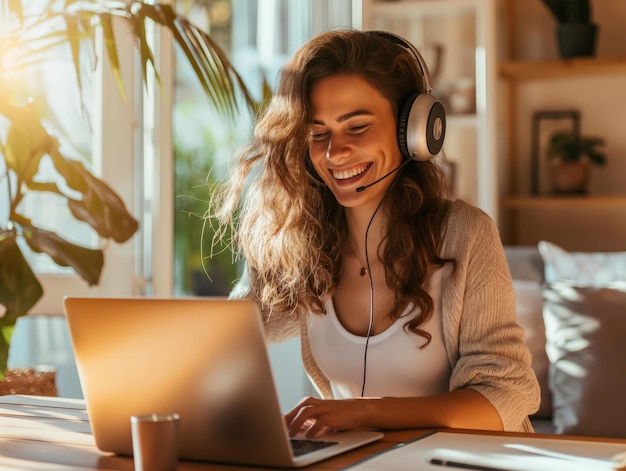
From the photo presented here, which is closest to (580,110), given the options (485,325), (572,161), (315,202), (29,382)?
(572,161)

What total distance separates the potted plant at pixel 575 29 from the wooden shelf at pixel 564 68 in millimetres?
35

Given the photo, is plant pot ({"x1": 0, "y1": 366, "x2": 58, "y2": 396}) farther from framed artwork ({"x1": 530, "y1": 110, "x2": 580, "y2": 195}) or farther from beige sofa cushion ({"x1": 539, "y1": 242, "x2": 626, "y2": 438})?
framed artwork ({"x1": 530, "y1": 110, "x2": 580, "y2": 195})

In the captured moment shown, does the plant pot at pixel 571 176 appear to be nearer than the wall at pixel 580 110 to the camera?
Yes

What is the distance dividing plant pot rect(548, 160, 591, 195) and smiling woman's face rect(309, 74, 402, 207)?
1.82 meters

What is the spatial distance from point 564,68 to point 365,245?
1.93 meters

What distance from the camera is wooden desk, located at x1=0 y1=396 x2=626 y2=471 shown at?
1.06m

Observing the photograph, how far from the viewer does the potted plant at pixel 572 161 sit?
3.31 metres

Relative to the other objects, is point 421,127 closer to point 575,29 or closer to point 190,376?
point 190,376

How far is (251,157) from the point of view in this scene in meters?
1.76

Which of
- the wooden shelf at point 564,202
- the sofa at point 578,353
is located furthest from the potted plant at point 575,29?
the sofa at point 578,353

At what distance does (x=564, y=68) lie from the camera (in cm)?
334

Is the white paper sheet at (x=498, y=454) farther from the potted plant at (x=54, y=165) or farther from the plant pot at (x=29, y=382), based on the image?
the plant pot at (x=29, y=382)

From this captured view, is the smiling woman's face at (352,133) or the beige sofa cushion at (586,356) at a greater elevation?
the smiling woman's face at (352,133)

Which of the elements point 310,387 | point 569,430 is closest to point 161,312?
point 569,430
